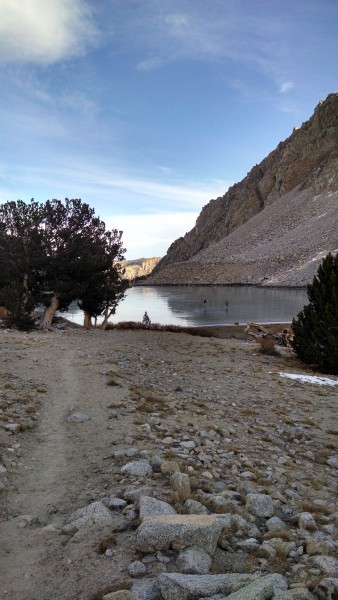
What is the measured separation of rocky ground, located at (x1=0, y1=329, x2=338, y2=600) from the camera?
3973 mm

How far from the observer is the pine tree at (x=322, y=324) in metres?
21.0

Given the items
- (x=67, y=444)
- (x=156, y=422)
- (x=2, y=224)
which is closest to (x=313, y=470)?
(x=156, y=422)

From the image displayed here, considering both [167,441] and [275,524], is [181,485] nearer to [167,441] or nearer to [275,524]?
[275,524]

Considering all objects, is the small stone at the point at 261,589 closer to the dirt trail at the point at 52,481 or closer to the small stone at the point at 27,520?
the dirt trail at the point at 52,481

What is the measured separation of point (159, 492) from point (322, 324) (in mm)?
17877

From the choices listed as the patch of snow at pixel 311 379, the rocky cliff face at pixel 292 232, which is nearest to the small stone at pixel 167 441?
the patch of snow at pixel 311 379

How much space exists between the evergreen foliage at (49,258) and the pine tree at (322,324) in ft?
54.1

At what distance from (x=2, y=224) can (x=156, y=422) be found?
90.6ft

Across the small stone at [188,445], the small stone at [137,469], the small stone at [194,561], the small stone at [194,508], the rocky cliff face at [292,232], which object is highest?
the rocky cliff face at [292,232]

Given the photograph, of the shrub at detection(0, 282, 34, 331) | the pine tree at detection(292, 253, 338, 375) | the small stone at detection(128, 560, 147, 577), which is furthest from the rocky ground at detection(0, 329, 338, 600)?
the shrub at detection(0, 282, 34, 331)

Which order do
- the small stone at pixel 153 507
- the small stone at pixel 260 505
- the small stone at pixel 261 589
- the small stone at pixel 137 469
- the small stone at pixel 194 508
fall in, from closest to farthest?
the small stone at pixel 261 589 → the small stone at pixel 153 507 → the small stone at pixel 194 508 → the small stone at pixel 260 505 → the small stone at pixel 137 469

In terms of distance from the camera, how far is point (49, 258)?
3025cm

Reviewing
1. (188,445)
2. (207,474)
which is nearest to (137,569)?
(207,474)

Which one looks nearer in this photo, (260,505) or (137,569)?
(137,569)
